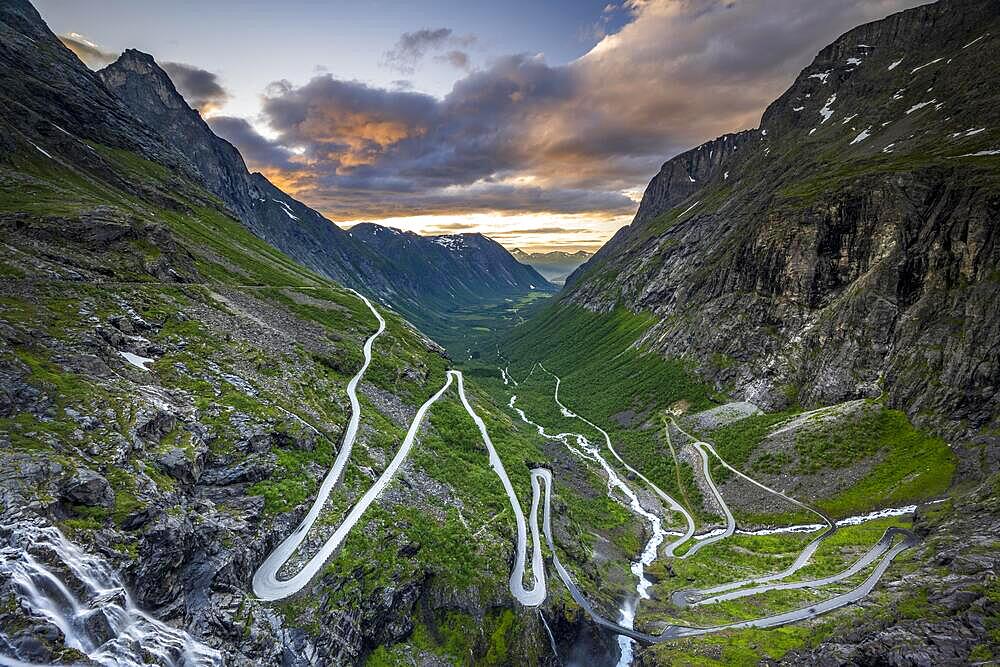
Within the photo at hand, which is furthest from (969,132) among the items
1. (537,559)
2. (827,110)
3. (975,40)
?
(537,559)

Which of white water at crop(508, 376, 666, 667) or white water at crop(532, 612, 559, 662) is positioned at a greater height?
white water at crop(532, 612, 559, 662)

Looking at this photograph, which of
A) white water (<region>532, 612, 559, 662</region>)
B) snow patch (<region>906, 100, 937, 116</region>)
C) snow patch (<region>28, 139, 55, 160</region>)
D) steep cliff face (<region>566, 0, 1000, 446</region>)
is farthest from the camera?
snow patch (<region>906, 100, 937, 116</region>)

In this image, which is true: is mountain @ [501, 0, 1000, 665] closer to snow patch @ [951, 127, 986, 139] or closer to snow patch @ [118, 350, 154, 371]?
snow patch @ [951, 127, 986, 139]

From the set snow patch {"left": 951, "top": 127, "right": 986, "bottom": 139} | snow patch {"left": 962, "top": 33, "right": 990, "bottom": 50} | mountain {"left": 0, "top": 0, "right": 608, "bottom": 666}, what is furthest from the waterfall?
snow patch {"left": 962, "top": 33, "right": 990, "bottom": 50}

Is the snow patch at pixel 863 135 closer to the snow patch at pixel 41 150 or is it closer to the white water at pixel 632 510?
the white water at pixel 632 510

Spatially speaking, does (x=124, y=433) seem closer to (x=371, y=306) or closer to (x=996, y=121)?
(x=371, y=306)

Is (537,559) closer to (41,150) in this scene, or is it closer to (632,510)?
(632,510)

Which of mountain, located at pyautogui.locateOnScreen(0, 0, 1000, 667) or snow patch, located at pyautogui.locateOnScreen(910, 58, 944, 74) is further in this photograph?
snow patch, located at pyautogui.locateOnScreen(910, 58, 944, 74)
